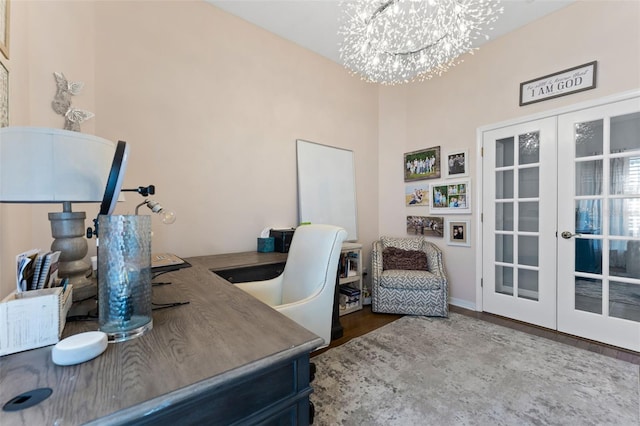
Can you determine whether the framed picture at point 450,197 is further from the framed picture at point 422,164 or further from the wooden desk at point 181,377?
the wooden desk at point 181,377

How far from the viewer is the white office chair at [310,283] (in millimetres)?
1407

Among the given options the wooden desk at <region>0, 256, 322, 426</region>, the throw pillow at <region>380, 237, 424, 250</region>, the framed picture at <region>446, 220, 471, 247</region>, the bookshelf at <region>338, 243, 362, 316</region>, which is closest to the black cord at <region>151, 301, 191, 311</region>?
the wooden desk at <region>0, 256, 322, 426</region>

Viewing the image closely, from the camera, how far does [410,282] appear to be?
9.69 ft

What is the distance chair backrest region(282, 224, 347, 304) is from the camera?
1.49 meters

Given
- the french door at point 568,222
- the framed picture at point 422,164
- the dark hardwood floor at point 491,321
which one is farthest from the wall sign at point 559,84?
the dark hardwood floor at point 491,321

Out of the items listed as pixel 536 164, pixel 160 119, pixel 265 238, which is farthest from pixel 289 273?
pixel 536 164

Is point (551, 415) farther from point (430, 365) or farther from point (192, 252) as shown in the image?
point (192, 252)

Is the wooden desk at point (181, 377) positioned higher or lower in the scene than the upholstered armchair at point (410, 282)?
higher

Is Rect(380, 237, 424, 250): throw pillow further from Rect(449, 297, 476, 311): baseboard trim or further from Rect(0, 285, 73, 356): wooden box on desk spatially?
Rect(0, 285, 73, 356): wooden box on desk

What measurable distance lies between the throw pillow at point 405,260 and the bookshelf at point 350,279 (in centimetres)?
37

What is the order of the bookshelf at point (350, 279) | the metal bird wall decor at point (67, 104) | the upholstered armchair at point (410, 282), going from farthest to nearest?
the bookshelf at point (350, 279) < the upholstered armchair at point (410, 282) < the metal bird wall decor at point (67, 104)

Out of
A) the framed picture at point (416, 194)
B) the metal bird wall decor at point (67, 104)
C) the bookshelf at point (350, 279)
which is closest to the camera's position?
the metal bird wall decor at point (67, 104)

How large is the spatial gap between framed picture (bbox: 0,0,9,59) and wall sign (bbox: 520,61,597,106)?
152 inches

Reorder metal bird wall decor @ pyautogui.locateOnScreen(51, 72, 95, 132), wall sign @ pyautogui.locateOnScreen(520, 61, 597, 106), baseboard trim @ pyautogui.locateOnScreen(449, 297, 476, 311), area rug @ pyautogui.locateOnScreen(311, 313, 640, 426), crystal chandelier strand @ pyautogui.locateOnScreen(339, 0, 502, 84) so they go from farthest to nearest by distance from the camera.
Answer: baseboard trim @ pyautogui.locateOnScreen(449, 297, 476, 311) < wall sign @ pyautogui.locateOnScreen(520, 61, 597, 106) < crystal chandelier strand @ pyautogui.locateOnScreen(339, 0, 502, 84) < metal bird wall decor @ pyautogui.locateOnScreen(51, 72, 95, 132) < area rug @ pyautogui.locateOnScreen(311, 313, 640, 426)
